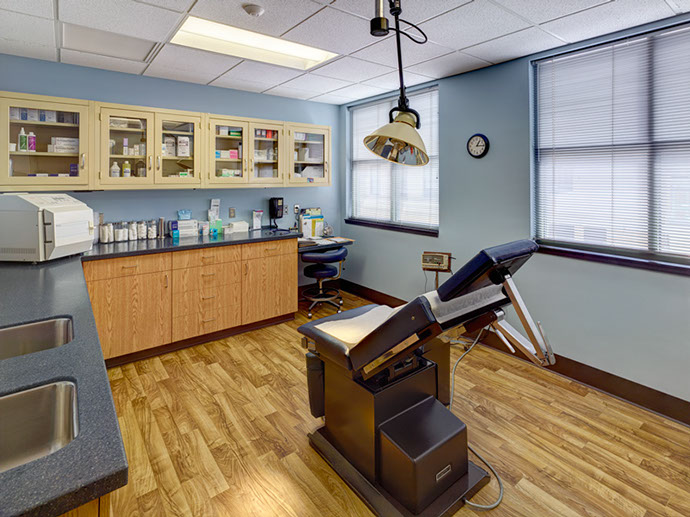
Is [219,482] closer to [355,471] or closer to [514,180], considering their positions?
[355,471]

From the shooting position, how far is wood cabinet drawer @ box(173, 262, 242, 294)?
349 cm

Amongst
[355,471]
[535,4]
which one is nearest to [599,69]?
[535,4]

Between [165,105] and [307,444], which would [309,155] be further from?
[307,444]

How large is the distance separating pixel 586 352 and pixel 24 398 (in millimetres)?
3324

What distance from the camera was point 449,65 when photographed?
340 cm

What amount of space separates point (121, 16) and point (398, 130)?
1893 millimetres

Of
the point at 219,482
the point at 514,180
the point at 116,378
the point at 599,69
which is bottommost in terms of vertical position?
the point at 219,482

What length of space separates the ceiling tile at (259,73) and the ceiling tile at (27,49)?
4.34ft

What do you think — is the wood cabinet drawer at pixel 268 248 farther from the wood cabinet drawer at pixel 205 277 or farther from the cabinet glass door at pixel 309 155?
the cabinet glass door at pixel 309 155

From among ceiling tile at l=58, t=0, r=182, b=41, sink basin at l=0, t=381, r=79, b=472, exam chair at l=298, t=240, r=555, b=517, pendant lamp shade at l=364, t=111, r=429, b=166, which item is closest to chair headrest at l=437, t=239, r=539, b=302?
exam chair at l=298, t=240, r=555, b=517

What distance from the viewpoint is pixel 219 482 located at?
79.4 inches

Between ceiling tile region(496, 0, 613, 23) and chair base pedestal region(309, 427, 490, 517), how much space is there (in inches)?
102

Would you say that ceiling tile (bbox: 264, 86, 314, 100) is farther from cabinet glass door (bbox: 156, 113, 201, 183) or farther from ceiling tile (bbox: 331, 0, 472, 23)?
ceiling tile (bbox: 331, 0, 472, 23)

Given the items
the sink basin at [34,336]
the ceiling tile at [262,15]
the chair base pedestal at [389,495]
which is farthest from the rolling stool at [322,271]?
the sink basin at [34,336]
